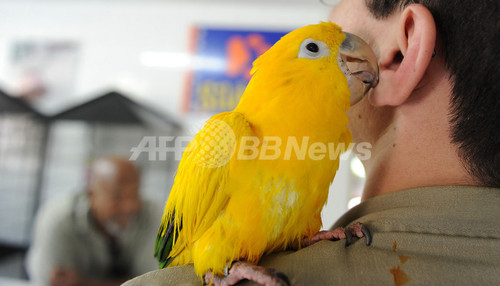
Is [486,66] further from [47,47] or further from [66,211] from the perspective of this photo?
[47,47]

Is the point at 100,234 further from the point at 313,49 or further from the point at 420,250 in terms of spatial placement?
the point at 420,250

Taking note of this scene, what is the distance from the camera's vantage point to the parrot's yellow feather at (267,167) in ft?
2.42

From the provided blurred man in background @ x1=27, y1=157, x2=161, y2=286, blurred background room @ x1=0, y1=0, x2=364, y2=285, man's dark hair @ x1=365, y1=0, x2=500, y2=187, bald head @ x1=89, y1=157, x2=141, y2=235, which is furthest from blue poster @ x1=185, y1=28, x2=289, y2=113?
man's dark hair @ x1=365, y1=0, x2=500, y2=187

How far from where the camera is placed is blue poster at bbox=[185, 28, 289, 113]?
10.6ft

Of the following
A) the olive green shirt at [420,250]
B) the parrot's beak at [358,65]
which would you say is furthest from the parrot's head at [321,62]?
the olive green shirt at [420,250]

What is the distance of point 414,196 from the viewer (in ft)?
2.14

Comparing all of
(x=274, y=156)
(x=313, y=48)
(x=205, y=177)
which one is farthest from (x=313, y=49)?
(x=205, y=177)

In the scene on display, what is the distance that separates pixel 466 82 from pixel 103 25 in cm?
366

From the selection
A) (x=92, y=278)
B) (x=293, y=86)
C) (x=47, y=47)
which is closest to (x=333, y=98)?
(x=293, y=86)

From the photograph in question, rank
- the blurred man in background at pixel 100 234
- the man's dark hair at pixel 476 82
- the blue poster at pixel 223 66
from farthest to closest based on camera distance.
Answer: the blue poster at pixel 223 66
the blurred man in background at pixel 100 234
the man's dark hair at pixel 476 82

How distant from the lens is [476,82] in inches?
25.6

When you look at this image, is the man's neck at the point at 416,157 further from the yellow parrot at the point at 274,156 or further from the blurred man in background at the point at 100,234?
the blurred man in background at the point at 100,234

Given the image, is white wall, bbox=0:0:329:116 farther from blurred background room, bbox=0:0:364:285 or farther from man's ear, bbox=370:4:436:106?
man's ear, bbox=370:4:436:106

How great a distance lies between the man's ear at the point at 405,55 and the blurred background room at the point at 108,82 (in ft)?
8.04
